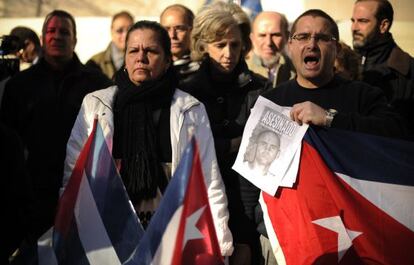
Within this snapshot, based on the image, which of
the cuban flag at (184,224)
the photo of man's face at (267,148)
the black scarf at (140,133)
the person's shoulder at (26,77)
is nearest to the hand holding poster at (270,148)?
the photo of man's face at (267,148)

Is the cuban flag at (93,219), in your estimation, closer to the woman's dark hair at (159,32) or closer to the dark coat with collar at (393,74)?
the woman's dark hair at (159,32)

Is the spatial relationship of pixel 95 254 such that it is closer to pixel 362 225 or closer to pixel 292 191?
pixel 292 191

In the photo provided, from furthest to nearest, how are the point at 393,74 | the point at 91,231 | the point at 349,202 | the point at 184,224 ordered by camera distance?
1. the point at 393,74
2. the point at 349,202
3. the point at 91,231
4. the point at 184,224

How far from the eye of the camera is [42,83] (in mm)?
→ 5703

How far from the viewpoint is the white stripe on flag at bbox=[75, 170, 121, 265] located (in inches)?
167

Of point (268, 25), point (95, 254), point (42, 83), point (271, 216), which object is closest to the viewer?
point (95, 254)

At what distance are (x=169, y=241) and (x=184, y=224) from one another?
109 millimetres

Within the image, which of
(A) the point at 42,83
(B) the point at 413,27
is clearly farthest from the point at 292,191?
(B) the point at 413,27

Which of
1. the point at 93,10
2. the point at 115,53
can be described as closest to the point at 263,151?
the point at 115,53

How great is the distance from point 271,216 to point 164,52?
116cm

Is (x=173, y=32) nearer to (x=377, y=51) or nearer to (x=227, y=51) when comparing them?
(x=227, y=51)

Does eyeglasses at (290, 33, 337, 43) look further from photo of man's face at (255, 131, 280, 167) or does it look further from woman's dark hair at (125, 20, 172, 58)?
woman's dark hair at (125, 20, 172, 58)

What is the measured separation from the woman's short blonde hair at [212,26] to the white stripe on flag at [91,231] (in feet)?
5.10

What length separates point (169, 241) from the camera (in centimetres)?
371
